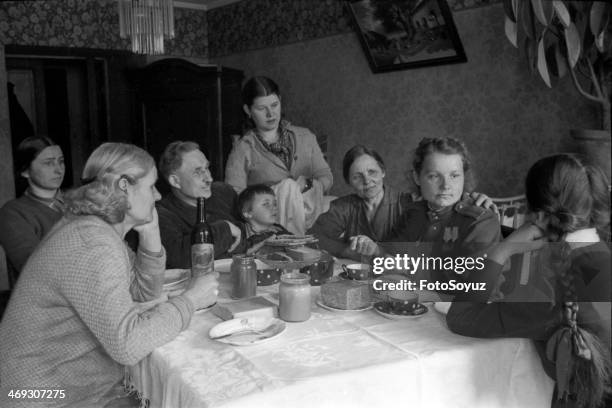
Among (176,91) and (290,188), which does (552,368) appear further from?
(176,91)

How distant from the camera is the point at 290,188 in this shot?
2.87m

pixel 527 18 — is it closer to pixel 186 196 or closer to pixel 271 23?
pixel 186 196

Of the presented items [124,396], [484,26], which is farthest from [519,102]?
[124,396]

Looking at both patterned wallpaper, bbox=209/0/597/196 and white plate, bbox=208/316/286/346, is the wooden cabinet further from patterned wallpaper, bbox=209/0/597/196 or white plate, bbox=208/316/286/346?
white plate, bbox=208/316/286/346

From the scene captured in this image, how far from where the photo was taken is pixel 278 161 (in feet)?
9.73

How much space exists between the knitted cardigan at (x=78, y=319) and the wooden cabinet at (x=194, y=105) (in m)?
3.24

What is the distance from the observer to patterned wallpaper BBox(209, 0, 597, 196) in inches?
113

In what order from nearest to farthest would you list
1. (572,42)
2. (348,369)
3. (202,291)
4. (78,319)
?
(348,369), (78,319), (202,291), (572,42)

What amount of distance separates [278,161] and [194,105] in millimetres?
1872

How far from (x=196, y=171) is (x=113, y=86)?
130 inches

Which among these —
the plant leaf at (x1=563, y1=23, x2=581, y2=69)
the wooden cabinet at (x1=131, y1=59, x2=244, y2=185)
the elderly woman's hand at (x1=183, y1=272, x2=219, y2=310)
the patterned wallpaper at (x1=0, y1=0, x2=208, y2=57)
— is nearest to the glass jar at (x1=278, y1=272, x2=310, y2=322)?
the elderly woman's hand at (x1=183, y1=272, x2=219, y2=310)

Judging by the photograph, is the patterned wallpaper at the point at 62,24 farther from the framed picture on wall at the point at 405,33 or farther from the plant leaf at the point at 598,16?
the plant leaf at the point at 598,16

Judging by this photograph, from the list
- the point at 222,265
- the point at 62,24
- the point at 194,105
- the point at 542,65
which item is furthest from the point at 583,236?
the point at 62,24

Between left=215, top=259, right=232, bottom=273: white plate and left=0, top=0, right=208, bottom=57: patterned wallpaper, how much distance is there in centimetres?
346
